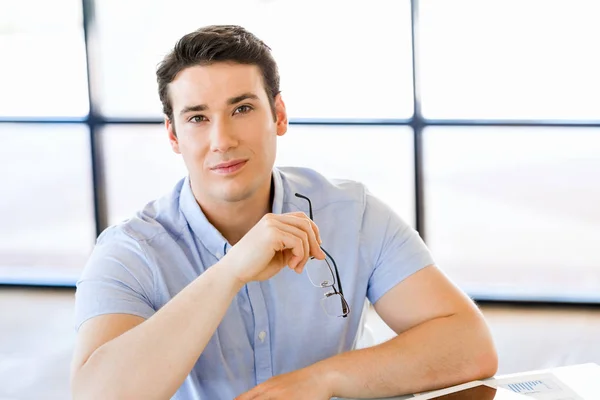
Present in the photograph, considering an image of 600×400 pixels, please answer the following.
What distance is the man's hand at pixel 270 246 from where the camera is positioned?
1.49 m

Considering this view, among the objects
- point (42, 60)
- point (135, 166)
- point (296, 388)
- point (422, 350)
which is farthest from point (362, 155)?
point (296, 388)

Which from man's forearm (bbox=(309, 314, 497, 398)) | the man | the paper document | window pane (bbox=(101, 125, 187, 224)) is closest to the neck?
the man

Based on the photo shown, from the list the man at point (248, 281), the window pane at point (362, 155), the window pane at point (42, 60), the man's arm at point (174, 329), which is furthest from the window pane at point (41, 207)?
the man's arm at point (174, 329)

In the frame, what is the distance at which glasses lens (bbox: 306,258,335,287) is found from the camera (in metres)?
1.77

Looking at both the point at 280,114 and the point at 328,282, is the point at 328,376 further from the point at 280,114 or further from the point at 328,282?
the point at 280,114

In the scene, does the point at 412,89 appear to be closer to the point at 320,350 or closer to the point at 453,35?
the point at 453,35

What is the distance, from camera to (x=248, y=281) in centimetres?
152

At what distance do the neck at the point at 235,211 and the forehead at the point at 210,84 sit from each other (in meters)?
0.20

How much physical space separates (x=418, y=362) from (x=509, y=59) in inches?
88.7

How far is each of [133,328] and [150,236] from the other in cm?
27

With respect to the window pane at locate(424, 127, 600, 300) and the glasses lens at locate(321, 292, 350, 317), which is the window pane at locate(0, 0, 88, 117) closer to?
the window pane at locate(424, 127, 600, 300)

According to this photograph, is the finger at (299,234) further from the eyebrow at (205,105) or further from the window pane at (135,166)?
the window pane at (135,166)

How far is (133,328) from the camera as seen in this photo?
1.47 metres

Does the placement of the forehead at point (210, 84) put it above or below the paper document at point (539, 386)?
above
